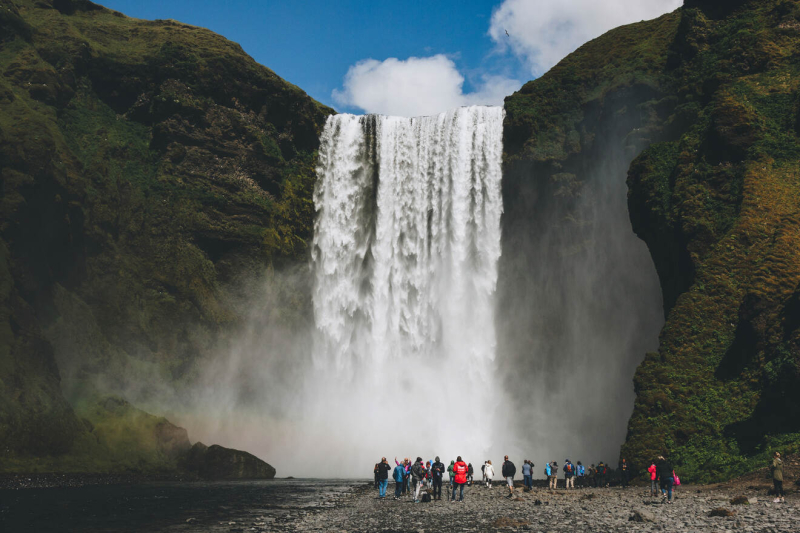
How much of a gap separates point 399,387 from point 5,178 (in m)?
33.8

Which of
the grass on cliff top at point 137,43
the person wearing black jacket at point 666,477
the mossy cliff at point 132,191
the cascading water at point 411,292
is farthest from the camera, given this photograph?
the grass on cliff top at point 137,43

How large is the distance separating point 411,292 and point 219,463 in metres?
21.5

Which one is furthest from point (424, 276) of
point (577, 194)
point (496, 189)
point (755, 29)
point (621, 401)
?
point (755, 29)

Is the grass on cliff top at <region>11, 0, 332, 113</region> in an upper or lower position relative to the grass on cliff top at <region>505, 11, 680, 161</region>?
upper

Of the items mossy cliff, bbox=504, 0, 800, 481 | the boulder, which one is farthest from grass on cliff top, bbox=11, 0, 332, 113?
the boulder

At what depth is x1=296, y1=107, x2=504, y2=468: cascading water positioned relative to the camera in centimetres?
5134

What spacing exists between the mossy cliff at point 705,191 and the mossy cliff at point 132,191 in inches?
940

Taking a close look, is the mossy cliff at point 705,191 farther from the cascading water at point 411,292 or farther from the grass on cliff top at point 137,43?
the grass on cliff top at point 137,43

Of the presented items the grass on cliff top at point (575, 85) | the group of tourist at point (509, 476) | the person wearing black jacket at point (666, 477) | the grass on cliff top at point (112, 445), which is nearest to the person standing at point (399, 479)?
the group of tourist at point (509, 476)

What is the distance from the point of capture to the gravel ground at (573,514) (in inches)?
616

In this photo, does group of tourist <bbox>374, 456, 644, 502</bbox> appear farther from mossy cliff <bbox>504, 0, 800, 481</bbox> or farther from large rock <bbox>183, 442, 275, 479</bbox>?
large rock <bbox>183, 442, 275, 479</bbox>

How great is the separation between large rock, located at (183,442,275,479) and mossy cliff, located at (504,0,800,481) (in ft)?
85.7

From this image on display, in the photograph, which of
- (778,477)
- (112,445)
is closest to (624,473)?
(778,477)

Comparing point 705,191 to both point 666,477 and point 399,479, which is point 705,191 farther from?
point 399,479
